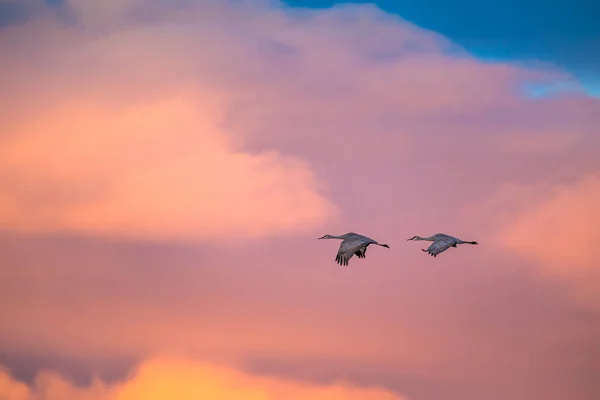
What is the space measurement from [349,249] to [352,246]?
26.0 inches

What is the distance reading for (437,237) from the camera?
418ft

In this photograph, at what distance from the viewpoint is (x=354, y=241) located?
126 meters

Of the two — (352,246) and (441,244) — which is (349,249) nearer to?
(352,246)

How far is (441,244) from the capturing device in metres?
125

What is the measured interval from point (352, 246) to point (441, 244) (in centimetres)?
725

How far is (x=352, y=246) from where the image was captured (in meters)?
126

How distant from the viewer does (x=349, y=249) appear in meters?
125

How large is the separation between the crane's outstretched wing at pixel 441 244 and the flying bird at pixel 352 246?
5.18m

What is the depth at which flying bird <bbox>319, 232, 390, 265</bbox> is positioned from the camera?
124 m

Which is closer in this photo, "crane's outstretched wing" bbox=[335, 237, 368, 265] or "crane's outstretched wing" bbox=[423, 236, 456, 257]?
"crane's outstretched wing" bbox=[423, 236, 456, 257]

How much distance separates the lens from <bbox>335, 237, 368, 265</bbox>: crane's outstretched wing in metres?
123

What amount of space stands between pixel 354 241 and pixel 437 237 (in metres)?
7.03

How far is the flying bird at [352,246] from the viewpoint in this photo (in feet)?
406

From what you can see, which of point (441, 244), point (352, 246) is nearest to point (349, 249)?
point (352, 246)
